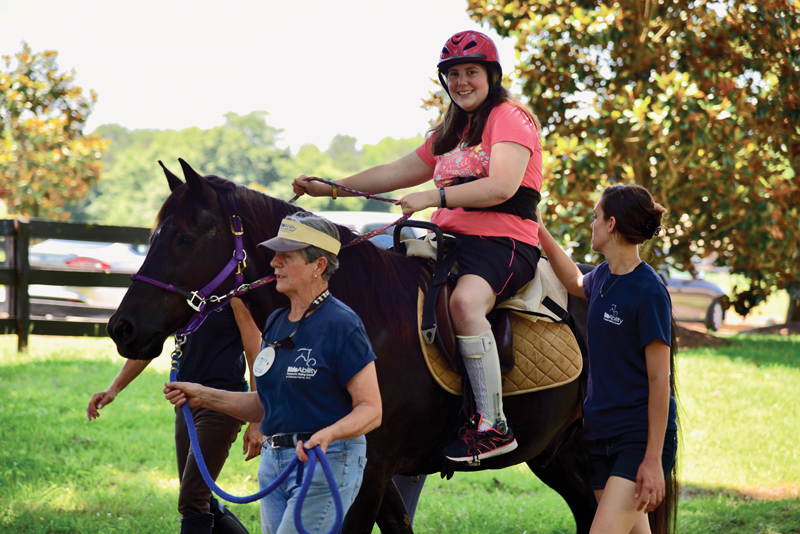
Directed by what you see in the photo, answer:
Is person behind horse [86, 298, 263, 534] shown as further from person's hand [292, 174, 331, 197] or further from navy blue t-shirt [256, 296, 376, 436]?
navy blue t-shirt [256, 296, 376, 436]

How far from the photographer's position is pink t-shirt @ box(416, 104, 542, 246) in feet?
9.24

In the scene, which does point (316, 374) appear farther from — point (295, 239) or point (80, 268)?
point (80, 268)

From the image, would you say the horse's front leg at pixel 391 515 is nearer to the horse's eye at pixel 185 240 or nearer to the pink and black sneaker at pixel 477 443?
the pink and black sneaker at pixel 477 443

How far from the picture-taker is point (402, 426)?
2711 mm

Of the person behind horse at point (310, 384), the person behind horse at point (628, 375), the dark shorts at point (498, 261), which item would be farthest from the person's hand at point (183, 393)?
the person behind horse at point (628, 375)

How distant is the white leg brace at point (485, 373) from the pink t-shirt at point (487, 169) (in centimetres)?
51

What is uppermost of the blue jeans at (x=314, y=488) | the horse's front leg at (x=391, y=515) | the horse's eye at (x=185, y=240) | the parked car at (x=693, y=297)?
the horse's eye at (x=185, y=240)

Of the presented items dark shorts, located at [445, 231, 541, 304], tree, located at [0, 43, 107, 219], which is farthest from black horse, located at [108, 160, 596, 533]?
tree, located at [0, 43, 107, 219]

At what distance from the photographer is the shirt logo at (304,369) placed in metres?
2.07

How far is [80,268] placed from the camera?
11.5 meters

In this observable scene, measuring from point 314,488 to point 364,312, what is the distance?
88 cm

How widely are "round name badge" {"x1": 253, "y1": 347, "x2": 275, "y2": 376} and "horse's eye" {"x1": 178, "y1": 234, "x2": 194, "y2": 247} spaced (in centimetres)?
64

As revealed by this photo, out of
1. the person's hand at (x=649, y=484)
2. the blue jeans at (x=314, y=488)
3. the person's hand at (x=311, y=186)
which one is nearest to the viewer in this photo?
the blue jeans at (x=314, y=488)

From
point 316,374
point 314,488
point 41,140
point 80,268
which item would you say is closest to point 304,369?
point 316,374
